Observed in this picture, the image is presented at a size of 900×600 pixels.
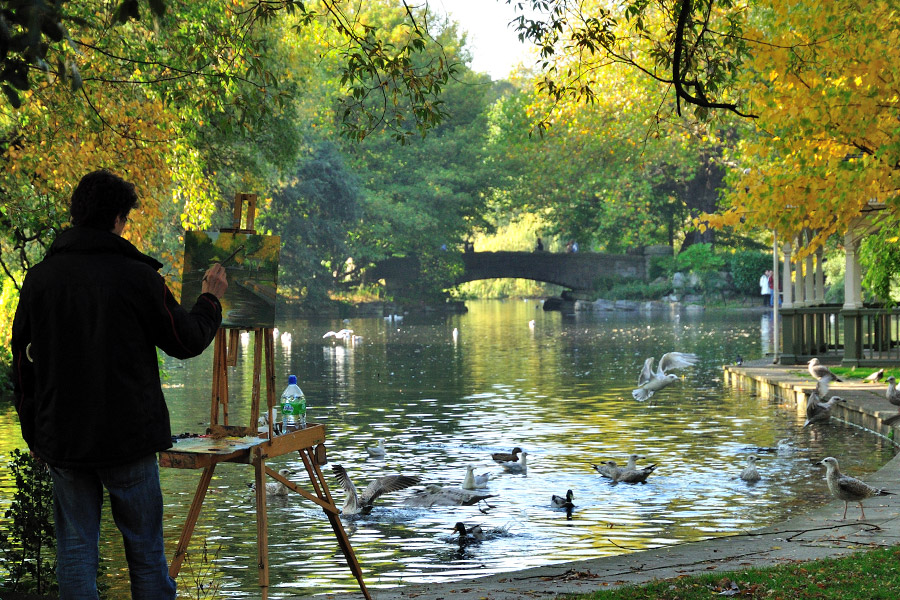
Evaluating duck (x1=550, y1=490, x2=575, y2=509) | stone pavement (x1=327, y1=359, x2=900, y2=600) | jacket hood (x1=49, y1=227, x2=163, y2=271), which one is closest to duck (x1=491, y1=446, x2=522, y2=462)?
duck (x1=550, y1=490, x2=575, y2=509)

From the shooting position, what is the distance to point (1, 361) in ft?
68.0

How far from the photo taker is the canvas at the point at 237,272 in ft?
22.1

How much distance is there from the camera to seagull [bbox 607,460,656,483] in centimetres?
1280

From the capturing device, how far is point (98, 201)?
5.08 metres

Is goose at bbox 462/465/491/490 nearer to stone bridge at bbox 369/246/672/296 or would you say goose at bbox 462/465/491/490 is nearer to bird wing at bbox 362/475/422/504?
bird wing at bbox 362/475/422/504

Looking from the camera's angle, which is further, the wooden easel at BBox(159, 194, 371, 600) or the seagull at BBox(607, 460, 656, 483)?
the seagull at BBox(607, 460, 656, 483)

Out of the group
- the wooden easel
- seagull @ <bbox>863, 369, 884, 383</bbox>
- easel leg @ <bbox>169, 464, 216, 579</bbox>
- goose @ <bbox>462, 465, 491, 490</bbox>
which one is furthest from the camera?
seagull @ <bbox>863, 369, 884, 383</bbox>

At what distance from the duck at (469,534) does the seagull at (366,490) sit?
4.52 feet

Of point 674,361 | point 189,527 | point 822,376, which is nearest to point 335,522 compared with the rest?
point 189,527

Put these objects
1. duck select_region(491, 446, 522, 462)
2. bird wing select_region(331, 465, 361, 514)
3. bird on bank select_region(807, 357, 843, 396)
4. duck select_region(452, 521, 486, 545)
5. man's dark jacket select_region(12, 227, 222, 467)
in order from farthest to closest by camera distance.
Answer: bird on bank select_region(807, 357, 843, 396), duck select_region(491, 446, 522, 462), bird wing select_region(331, 465, 361, 514), duck select_region(452, 521, 486, 545), man's dark jacket select_region(12, 227, 222, 467)

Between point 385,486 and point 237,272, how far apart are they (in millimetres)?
5283

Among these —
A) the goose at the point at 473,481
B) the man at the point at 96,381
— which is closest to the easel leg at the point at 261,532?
the man at the point at 96,381

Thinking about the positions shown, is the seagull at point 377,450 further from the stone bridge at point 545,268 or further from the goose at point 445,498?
the stone bridge at point 545,268

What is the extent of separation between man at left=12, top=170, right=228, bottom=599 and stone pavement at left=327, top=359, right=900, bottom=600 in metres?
2.64
